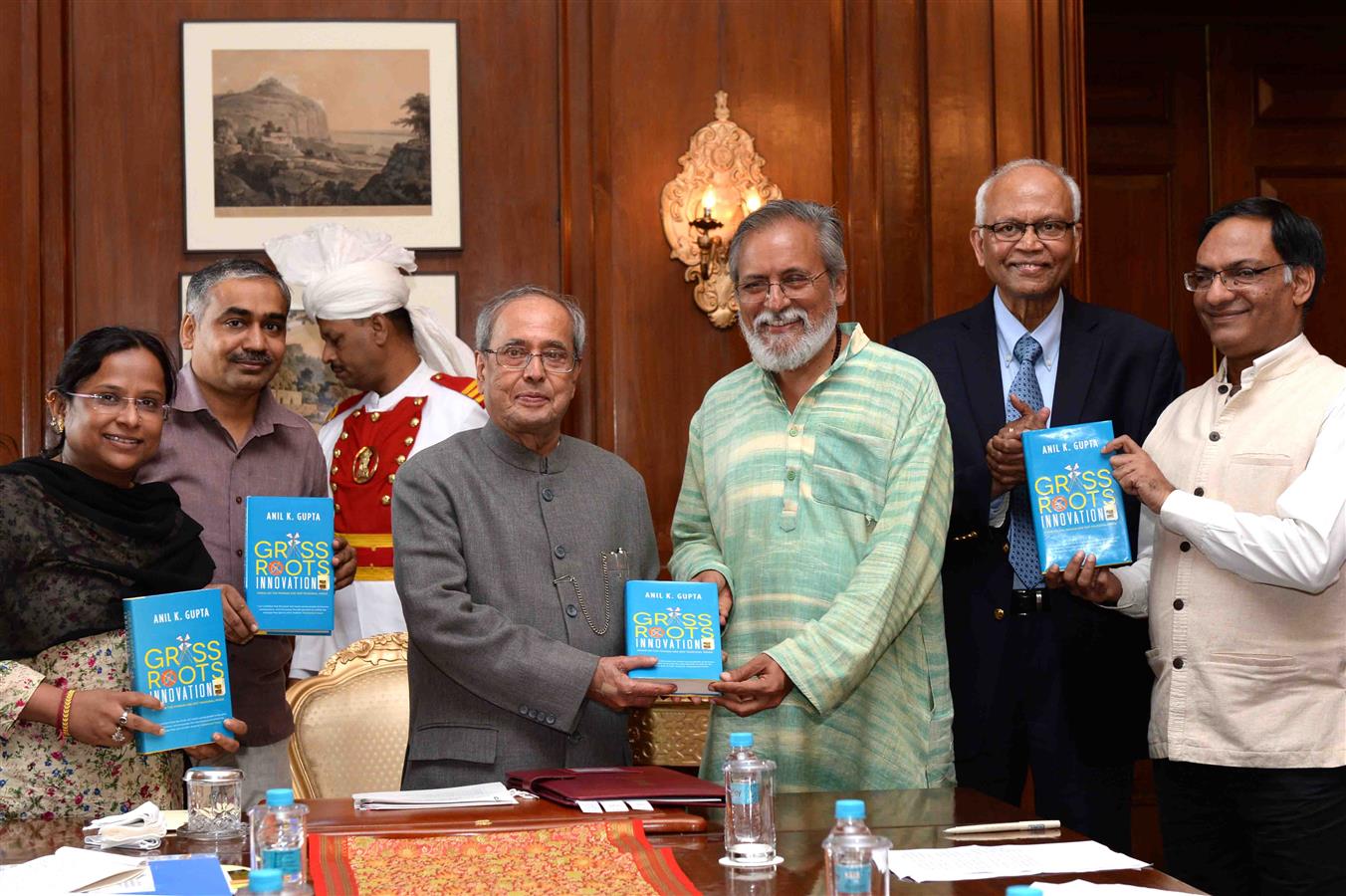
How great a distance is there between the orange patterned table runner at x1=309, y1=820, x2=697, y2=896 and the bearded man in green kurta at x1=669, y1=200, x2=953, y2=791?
75 cm

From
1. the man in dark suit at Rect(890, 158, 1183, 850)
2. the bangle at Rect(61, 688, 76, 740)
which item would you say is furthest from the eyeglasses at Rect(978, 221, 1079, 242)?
the bangle at Rect(61, 688, 76, 740)

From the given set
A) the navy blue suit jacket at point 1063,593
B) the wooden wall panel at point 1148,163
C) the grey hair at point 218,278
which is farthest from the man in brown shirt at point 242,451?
the wooden wall panel at point 1148,163

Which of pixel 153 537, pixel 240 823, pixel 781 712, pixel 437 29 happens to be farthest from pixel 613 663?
pixel 437 29

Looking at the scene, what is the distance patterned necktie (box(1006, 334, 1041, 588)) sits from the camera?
11.8 feet

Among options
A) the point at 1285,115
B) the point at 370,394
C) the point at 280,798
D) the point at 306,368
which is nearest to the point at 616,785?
the point at 280,798

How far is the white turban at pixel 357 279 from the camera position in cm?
467

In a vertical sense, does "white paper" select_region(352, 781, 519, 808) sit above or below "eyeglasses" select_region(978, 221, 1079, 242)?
below

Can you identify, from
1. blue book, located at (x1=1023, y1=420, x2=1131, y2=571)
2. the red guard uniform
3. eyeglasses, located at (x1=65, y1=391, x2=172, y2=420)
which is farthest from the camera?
the red guard uniform

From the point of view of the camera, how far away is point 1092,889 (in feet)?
6.65

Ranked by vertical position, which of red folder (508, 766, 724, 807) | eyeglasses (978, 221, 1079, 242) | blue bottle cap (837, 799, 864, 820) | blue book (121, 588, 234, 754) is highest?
eyeglasses (978, 221, 1079, 242)

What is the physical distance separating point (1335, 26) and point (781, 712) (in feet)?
15.5

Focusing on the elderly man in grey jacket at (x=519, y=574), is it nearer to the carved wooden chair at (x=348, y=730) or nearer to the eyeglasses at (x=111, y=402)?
the carved wooden chair at (x=348, y=730)

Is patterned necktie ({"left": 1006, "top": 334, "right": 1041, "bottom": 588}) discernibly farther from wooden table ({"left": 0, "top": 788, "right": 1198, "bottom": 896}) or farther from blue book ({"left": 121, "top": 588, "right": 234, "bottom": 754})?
blue book ({"left": 121, "top": 588, "right": 234, "bottom": 754})

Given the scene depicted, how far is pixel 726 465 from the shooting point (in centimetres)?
332
